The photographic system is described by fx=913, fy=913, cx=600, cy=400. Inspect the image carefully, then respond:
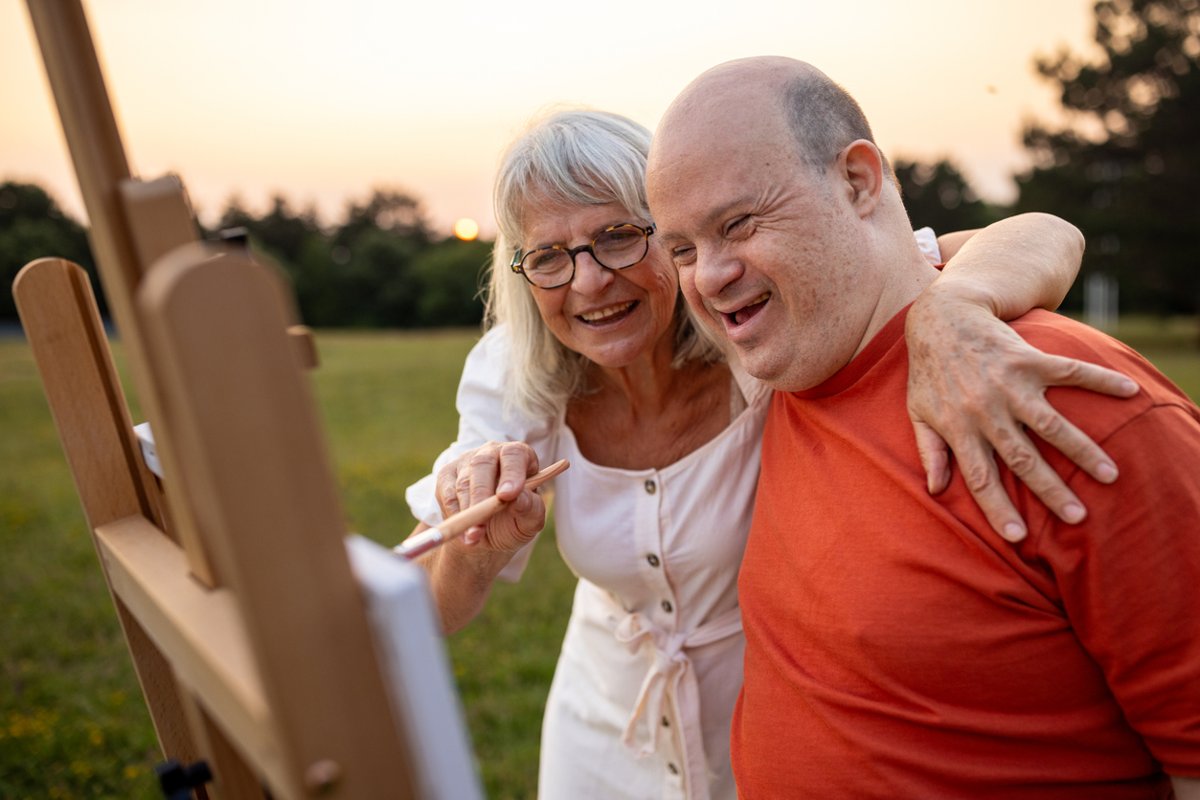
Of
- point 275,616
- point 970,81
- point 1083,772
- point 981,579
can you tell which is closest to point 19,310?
point 275,616

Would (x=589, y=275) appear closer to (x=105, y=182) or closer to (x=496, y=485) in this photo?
(x=496, y=485)

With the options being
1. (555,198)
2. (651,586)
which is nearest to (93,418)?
(555,198)

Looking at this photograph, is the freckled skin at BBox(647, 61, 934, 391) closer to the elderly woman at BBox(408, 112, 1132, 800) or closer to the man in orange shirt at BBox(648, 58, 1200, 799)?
the man in orange shirt at BBox(648, 58, 1200, 799)

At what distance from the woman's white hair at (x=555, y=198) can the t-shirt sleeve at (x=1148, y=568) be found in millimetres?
1005

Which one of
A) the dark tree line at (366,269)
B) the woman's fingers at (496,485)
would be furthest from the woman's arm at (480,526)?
the dark tree line at (366,269)

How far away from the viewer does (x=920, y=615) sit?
1.37 metres

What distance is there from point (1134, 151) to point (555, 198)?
27.4m

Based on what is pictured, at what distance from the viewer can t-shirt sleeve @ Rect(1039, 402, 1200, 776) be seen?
1.20 metres

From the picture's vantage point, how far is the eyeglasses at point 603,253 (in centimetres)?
203

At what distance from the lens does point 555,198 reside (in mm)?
2010

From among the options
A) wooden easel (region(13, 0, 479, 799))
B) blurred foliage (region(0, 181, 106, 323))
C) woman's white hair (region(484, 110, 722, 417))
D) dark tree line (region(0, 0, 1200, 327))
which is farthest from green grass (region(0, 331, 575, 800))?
blurred foliage (region(0, 181, 106, 323))

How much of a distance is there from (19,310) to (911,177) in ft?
136

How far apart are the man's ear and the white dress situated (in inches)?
21.4

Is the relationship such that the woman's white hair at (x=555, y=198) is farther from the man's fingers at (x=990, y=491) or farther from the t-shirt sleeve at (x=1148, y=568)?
the t-shirt sleeve at (x=1148, y=568)
